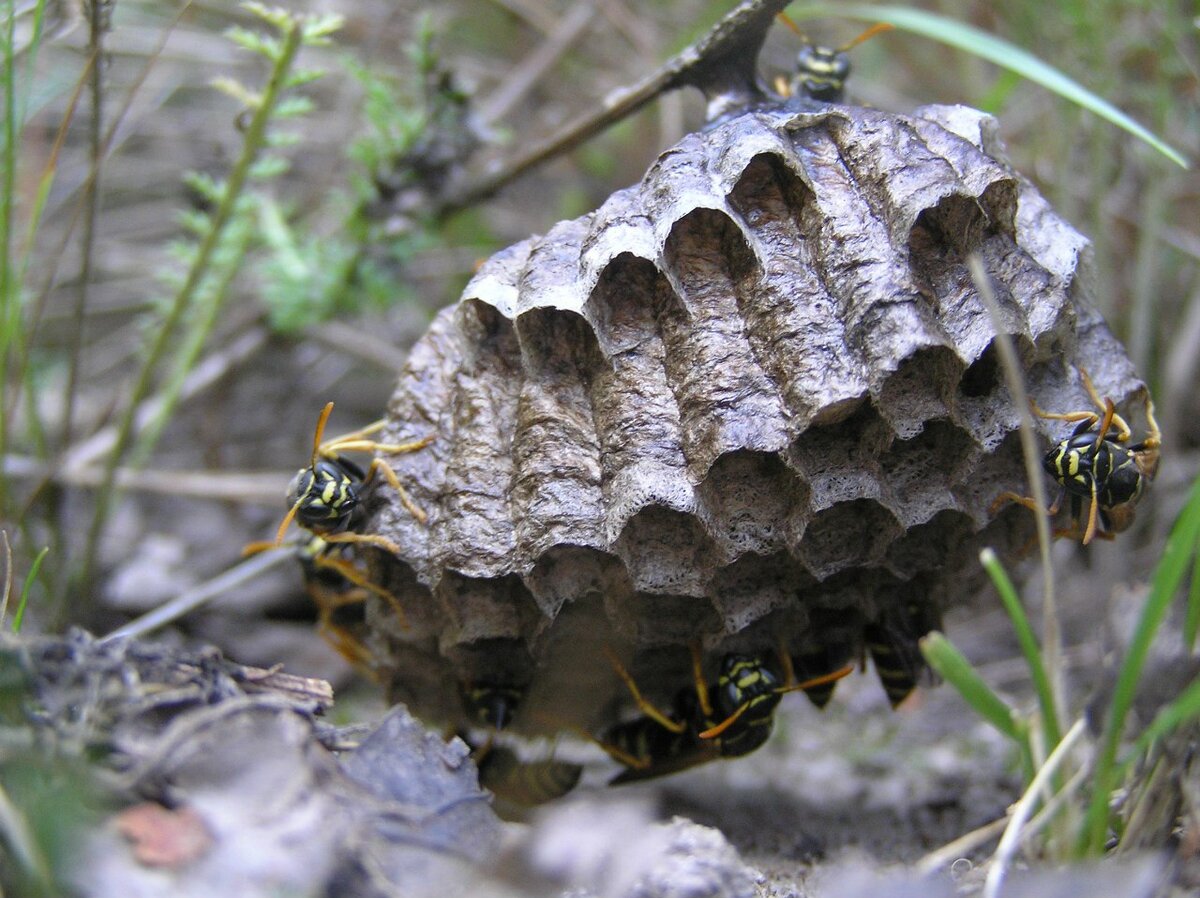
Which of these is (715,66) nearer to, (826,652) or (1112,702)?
(826,652)

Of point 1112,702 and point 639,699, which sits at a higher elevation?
point 1112,702

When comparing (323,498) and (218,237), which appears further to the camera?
(218,237)

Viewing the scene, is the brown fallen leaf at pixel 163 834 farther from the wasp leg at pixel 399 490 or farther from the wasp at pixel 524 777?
the wasp at pixel 524 777

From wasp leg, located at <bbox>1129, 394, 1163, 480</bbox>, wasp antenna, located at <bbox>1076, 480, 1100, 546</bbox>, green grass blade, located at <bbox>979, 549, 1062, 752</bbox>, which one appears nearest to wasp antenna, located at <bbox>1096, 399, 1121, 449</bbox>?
wasp antenna, located at <bbox>1076, 480, 1100, 546</bbox>

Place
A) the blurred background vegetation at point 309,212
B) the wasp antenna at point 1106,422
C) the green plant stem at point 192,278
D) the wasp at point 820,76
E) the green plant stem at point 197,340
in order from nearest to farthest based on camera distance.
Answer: the wasp antenna at point 1106,422, the wasp at point 820,76, the green plant stem at point 192,278, the blurred background vegetation at point 309,212, the green plant stem at point 197,340

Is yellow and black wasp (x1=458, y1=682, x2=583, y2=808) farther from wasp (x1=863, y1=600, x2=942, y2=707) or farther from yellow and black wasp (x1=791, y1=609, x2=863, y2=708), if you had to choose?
wasp (x1=863, y1=600, x2=942, y2=707)

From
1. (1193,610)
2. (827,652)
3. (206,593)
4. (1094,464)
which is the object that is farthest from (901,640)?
(206,593)

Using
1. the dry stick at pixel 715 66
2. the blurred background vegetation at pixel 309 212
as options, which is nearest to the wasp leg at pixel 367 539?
the blurred background vegetation at pixel 309 212
